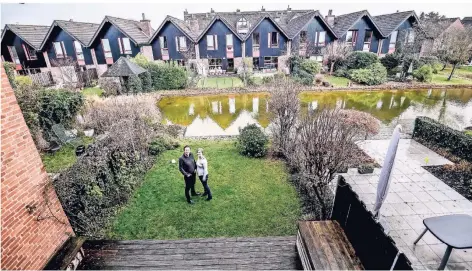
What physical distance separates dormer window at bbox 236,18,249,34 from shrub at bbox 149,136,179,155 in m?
24.1

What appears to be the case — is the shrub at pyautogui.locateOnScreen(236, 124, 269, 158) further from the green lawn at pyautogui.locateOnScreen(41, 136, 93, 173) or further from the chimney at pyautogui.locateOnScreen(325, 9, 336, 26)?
the chimney at pyautogui.locateOnScreen(325, 9, 336, 26)

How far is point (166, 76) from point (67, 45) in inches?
625

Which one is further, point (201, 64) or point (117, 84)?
point (201, 64)

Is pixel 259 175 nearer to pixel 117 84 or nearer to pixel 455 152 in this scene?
pixel 455 152

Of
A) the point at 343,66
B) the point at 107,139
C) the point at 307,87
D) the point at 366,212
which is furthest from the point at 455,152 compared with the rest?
the point at 343,66

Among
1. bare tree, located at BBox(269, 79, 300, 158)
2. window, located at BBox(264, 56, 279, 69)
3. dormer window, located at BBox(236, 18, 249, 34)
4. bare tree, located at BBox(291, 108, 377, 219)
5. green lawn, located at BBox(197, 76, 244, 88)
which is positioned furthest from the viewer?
dormer window, located at BBox(236, 18, 249, 34)

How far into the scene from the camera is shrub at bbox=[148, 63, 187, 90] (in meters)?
21.1

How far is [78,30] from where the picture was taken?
28812mm

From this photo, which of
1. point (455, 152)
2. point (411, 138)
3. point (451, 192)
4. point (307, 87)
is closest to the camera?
point (451, 192)

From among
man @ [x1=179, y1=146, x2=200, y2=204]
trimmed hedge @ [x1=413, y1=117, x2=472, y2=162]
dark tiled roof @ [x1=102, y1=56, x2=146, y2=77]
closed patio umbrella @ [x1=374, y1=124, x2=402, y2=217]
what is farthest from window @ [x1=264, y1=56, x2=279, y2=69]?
closed patio umbrella @ [x1=374, y1=124, x2=402, y2=217]

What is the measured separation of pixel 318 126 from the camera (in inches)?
230

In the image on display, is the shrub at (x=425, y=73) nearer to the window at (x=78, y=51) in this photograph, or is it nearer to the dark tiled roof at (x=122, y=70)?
the dark tiled roof at (x=122, y=70)

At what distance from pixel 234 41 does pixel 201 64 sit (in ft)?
15.1

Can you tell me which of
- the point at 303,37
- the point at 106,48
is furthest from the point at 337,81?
the point at 106,48
